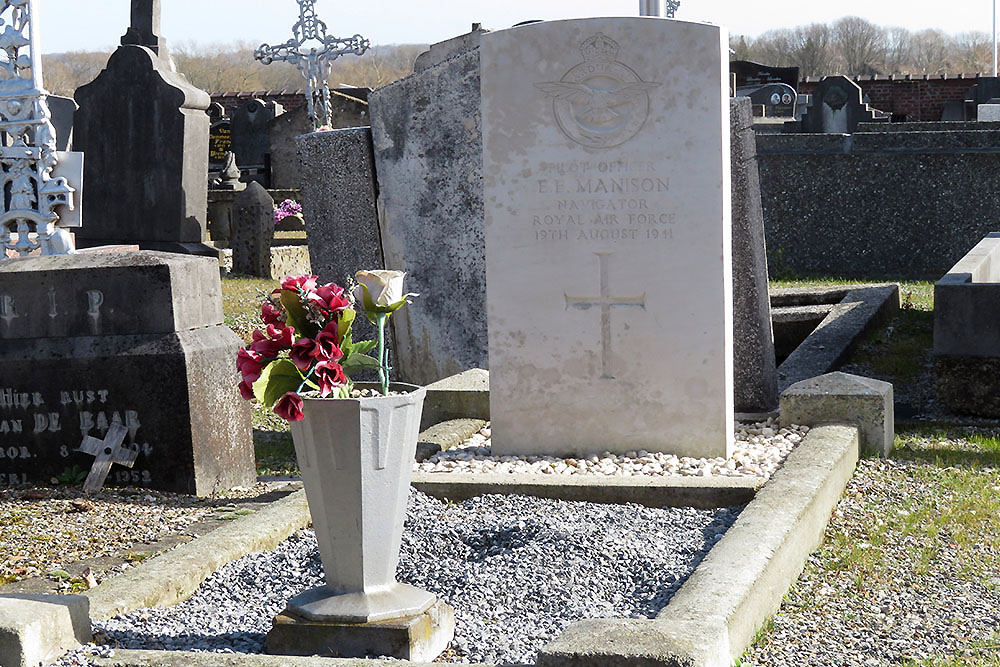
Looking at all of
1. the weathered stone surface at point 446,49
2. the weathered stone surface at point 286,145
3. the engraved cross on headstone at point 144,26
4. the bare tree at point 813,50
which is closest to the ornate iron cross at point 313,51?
the weathered stone surface at point 286,145

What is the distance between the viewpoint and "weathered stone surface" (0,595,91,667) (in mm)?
2873

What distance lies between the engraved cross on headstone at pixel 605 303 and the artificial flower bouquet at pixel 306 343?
2.33 m

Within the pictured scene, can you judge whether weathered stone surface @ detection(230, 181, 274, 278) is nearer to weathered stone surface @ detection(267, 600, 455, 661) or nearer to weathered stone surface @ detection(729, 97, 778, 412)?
weathered stone surface @ detection(729, 97, 778, 412)

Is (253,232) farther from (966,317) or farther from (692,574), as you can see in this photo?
(692,574)

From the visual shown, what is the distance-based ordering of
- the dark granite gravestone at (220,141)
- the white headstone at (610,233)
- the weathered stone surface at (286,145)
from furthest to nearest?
the dark granite gravestone at (220,141) < the weathered stone surface at (286,145) < the white headstone at (610,233)

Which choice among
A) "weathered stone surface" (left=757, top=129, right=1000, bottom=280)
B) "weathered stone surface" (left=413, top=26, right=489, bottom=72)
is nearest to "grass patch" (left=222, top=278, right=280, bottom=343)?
"weathered stone surface" (left=413, top=26, right=489, bottom=72)

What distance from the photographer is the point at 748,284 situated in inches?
259

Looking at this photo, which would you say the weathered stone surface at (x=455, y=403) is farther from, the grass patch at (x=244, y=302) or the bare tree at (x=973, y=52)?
the bare tree at (x=973, y=52)

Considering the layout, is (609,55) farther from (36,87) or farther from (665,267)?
(36,87)

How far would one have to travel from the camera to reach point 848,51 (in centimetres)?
8244

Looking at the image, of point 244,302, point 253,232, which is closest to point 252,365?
point 244,302

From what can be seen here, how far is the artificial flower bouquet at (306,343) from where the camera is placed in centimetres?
317

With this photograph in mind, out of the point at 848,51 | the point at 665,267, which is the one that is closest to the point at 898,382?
the point at 665,267

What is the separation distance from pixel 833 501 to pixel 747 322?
6.42 ft
